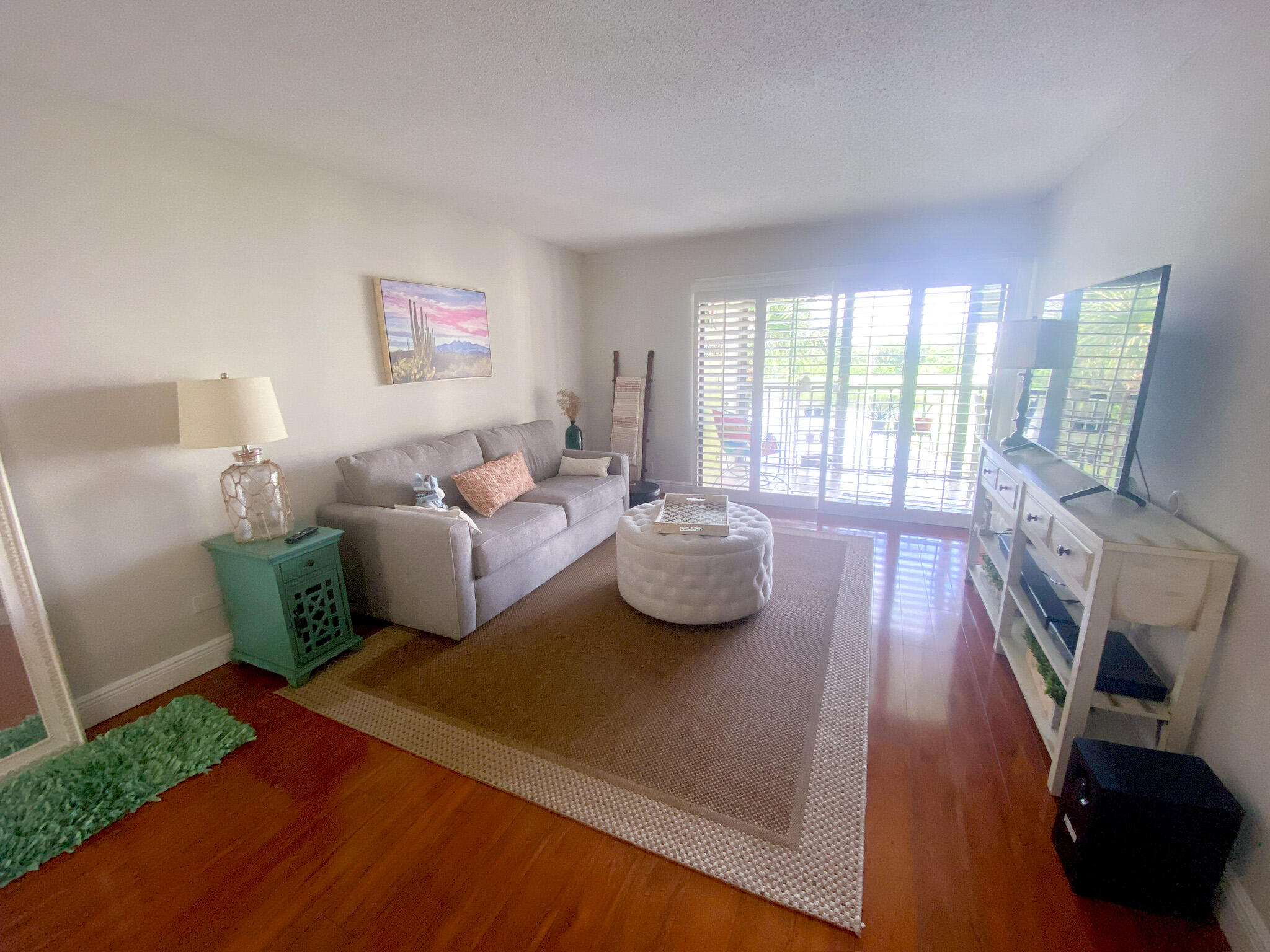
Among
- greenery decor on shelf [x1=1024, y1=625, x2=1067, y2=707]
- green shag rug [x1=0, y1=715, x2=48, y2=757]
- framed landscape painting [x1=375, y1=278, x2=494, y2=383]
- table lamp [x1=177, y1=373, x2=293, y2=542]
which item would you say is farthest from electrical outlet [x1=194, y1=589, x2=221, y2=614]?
greenery decor on shelf [x1=1024, y1=625, x2=1067, y2=707]

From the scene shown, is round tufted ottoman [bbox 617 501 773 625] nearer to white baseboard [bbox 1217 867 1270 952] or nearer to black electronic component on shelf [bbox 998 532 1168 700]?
black electronic component on shelf [bbox 998 532 1168 700]

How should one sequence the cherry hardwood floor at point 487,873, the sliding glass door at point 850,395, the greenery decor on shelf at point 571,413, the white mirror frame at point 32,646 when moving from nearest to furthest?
the cherry hardwood floor at point 487,873 < the white mirror frame at point 32,646 < the sliding glass door at point 850,395 < the greenery decor on shelf at point 571,413

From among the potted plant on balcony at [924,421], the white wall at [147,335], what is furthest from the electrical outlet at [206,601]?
the potted plant on balcony at [924,421]

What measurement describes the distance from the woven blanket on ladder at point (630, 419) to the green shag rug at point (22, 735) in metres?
3.82

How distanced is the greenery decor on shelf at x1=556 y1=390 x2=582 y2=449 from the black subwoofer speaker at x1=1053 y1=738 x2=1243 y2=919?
3.90 meters

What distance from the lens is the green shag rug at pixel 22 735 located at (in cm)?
173

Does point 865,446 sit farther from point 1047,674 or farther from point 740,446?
point 1047,674

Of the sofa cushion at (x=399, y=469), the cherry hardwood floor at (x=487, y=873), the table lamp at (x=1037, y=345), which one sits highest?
the table lamp at (x=1037, y=345)

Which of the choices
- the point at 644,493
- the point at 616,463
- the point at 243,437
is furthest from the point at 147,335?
the point at 644,493

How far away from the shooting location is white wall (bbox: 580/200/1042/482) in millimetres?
3557

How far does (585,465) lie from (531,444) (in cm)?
45

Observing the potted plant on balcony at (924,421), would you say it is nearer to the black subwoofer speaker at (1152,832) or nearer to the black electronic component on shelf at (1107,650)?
the black electronic component on shelf at (1107,650)

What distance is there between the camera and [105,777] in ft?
5.59

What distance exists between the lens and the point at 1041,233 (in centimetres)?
330
